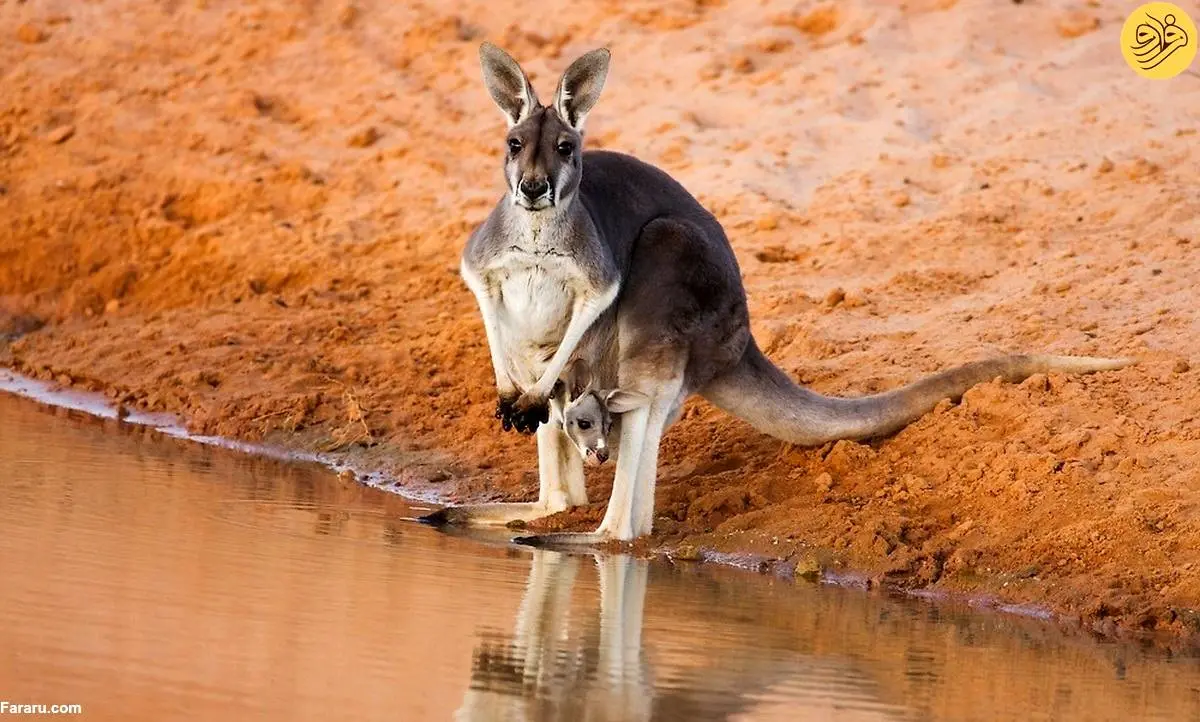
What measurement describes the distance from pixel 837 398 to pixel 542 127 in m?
1.60

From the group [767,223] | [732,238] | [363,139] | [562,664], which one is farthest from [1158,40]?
[562,664]

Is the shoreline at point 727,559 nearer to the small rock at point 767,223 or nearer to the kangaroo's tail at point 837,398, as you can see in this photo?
the kangaroo's tail at point 837,398

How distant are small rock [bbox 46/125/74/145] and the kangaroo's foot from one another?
516cm

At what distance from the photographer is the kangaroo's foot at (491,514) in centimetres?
680

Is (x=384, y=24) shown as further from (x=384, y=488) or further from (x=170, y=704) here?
(x=170, y=704)

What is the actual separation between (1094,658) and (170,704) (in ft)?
8.42

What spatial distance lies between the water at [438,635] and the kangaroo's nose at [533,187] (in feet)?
3.58

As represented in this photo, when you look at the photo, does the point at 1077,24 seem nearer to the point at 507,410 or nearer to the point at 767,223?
the point at 767,223

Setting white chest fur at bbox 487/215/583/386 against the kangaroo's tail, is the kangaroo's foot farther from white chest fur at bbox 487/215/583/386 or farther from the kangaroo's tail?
the kangaroo's tail

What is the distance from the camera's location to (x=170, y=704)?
13.2 feet

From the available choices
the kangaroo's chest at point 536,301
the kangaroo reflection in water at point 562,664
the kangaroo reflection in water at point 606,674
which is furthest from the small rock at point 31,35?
the kangaroo reflection in water at point 606,674

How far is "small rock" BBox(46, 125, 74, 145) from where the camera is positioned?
36.6 feet

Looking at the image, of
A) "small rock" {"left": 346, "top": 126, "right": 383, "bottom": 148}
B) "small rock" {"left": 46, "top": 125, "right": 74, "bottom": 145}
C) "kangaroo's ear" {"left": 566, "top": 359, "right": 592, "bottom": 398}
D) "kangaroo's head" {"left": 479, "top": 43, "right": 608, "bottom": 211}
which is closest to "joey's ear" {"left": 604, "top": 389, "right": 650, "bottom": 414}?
"kangaroo's ear" {"left": 566, "top": 359, "right": 592, "bottom": 398}

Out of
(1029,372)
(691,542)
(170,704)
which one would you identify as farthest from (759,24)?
Answer: (170,704)
